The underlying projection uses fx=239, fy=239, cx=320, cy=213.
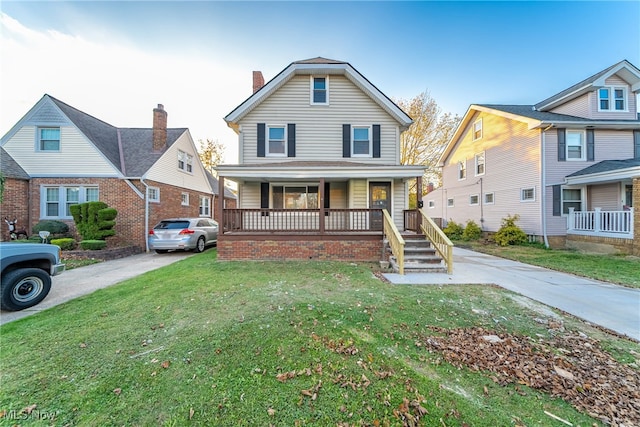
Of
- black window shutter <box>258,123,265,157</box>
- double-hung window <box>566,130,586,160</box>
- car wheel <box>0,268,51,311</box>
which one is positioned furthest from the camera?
double-hung window <box>566,130,586,160</box>

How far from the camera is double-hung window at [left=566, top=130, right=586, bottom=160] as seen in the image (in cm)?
1223

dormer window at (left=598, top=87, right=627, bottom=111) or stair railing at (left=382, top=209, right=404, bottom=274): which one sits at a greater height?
dormer window at (left=598, top=87, right=627, bottom=111)

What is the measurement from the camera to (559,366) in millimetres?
2750

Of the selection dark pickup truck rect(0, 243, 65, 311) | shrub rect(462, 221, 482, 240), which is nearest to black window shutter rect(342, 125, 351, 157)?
dark pickup truck rect(0, 243, 65, 311)

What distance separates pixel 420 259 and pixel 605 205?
11.8 m

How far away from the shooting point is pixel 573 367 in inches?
108

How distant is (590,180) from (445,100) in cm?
1299

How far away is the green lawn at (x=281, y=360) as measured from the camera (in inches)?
82.5

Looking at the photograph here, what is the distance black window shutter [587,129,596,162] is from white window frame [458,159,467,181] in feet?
20.2

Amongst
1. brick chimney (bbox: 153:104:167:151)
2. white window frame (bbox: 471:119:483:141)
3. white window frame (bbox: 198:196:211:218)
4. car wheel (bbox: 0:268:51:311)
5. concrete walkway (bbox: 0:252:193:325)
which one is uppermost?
white window frame (bbox: 471:119:483:141)

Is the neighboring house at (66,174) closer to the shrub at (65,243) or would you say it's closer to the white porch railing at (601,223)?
the shrub at (65,243)

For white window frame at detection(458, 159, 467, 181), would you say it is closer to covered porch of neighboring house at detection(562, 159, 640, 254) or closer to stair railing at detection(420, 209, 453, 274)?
covered porch of neighboring house at detection(562, 159, 640, 254)

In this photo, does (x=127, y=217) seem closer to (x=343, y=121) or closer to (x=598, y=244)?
(x=343, y=121)

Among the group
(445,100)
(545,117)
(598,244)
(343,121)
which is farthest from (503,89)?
(343,121)
